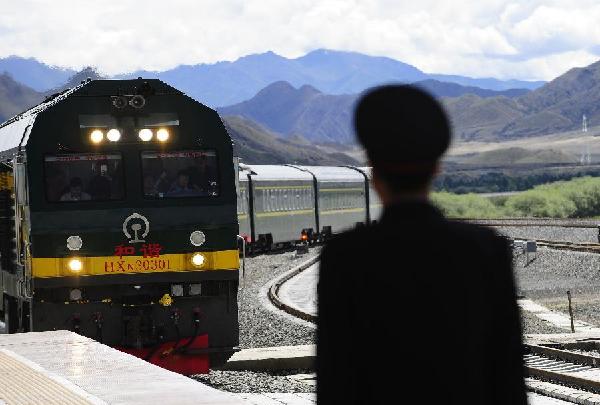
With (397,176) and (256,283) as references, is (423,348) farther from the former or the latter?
(256,283)

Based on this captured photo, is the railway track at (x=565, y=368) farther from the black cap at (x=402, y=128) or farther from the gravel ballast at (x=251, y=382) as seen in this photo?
the black cap at (x=402, y=128)

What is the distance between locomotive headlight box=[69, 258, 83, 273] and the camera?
41.4 ft

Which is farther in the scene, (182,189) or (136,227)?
(182,189)

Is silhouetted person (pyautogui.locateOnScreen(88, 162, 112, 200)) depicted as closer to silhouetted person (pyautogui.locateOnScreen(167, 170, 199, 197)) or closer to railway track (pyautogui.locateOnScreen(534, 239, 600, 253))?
silhouetted person (pyautogui.locateOnScreen(167, 170, 199, 197))

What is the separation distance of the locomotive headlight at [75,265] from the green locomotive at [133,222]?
0.03 ft

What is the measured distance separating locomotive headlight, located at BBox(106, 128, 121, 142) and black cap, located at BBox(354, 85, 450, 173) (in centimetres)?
1009

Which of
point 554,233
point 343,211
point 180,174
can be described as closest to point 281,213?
point 343,211

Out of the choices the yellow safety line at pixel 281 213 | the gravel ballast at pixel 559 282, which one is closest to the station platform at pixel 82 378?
the gravel ballast at pixel 559 282

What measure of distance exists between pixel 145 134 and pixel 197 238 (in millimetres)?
1227

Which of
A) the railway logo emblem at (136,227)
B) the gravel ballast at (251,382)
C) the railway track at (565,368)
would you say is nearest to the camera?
the railway logo emblem at (136,227)

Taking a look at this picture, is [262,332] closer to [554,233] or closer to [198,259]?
[198,259]

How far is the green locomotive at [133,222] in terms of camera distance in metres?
12.6

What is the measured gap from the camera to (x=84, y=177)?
1287 cm

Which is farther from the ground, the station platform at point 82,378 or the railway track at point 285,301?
the station platform at point 82,378
